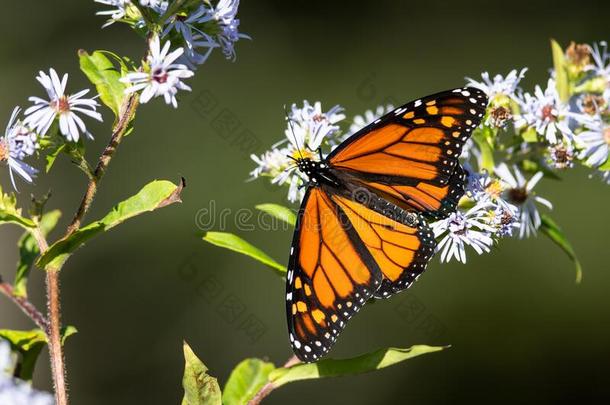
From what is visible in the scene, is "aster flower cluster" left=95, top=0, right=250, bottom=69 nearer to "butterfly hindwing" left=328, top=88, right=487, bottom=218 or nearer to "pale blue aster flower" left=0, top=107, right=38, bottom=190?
"pale blue aster flower" left=0, top=107, right=38, bottom=190

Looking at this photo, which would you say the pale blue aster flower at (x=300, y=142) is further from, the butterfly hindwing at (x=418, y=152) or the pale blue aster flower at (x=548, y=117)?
the pale blue aster flower at (x=548, y=117)

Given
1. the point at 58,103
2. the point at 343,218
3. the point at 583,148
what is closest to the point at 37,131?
the point at 58,103

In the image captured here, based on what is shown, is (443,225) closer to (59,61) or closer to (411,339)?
(411,339)
